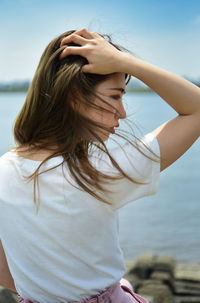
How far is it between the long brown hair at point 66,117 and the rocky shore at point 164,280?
3338 millimetres

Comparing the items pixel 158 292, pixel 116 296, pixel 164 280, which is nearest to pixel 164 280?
pixel 164 280

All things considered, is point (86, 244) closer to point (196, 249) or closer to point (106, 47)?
point (106, 47)

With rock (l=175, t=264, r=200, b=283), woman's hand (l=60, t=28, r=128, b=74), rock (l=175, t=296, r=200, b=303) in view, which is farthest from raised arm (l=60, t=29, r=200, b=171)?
rock (l=175, t=264, r=200, b=283)

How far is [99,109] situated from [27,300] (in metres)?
0.66

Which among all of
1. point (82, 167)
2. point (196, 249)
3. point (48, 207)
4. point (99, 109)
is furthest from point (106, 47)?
point (196, 249)

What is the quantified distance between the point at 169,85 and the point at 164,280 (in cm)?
399

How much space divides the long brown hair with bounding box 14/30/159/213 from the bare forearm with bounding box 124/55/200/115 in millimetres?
101

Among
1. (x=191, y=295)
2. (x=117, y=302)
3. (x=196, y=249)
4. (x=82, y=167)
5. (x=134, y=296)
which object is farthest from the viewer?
(x=196, y=249)

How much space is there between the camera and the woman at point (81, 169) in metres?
1.35

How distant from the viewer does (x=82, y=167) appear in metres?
1.36

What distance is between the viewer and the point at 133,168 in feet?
4.40

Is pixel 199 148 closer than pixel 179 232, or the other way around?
pixel 179 232

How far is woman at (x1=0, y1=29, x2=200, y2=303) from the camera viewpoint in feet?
4.44

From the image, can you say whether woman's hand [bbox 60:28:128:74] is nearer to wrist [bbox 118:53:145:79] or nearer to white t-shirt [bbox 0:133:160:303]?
wrist [bbox 118:53:145:79]
